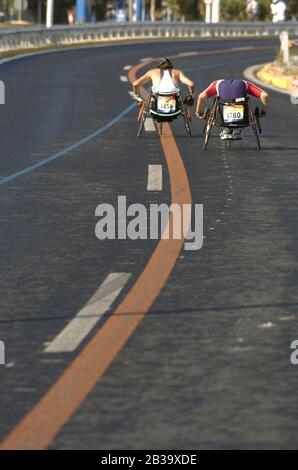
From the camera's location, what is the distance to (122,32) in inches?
2813

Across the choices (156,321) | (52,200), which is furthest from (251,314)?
(52,200)

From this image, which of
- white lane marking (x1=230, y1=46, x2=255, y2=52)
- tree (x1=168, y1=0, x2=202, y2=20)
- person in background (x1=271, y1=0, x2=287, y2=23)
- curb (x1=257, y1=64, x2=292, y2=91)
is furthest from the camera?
tree (x1=168, y1=0, x2=202, y2=20)

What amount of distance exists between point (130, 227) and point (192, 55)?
44.4 meters

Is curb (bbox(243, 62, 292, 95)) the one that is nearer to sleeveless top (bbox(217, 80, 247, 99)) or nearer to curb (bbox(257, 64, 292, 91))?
curb (bbox(257, 64, 292, 91))

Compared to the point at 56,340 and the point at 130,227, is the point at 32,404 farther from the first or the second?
the point at 130,227

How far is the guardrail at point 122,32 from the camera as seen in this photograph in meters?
55.7

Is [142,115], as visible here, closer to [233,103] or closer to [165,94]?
[165,94]

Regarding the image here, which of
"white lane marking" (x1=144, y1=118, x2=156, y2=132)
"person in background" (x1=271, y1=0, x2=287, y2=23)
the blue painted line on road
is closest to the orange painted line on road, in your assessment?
the blue painted line on road

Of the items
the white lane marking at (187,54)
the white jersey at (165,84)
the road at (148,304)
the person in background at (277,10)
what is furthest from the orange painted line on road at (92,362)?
the person in background at (277,10)

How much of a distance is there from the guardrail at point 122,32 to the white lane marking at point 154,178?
3401 centimetres

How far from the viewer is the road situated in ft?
21.9

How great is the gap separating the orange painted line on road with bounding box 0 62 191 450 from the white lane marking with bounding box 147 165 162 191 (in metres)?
4.03

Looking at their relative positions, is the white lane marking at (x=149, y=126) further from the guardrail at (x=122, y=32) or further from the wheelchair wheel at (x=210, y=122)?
the guardrail at (x=122, y=32)

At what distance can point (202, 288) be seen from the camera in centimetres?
1012
